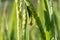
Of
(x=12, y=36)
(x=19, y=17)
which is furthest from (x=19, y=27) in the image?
(x=12, y=36)

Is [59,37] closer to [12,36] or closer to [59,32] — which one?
[59,32]

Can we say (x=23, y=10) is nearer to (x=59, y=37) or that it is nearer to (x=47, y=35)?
(x=47, y=35)

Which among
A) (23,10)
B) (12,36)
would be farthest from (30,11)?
(12,36)

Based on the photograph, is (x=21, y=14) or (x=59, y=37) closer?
(x=21, y=14)

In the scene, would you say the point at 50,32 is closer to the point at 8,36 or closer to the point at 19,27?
the point at 19,27

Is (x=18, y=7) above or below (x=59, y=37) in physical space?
above

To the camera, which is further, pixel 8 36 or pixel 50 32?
pixel 8 36

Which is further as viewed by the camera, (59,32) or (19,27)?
(59,32)
